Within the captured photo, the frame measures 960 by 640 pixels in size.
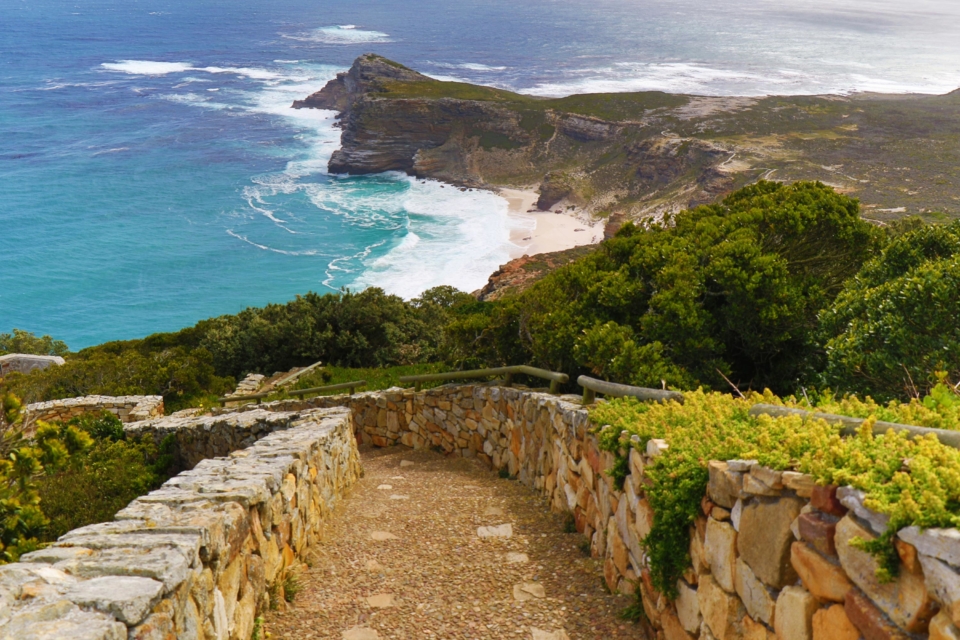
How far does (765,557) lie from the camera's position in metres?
3.83

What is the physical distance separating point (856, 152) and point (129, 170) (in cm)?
7165

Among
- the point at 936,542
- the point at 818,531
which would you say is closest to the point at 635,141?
the point at 818,531

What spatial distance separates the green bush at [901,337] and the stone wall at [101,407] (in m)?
12.5

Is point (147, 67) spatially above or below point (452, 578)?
above

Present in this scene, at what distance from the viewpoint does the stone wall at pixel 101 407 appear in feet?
49.7

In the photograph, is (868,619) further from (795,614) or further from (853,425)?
(853,425)

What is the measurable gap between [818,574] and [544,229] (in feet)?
208

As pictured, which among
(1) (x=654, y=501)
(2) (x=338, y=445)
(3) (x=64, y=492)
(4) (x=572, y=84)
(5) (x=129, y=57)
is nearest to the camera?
(1) (x=654, y=501)

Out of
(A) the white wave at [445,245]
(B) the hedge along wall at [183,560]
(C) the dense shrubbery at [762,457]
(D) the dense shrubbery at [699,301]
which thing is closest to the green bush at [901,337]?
(D) the dense shrubbery at [699,301]

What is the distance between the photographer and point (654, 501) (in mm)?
4824

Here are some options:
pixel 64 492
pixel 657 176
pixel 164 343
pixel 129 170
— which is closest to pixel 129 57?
pixel 129 170

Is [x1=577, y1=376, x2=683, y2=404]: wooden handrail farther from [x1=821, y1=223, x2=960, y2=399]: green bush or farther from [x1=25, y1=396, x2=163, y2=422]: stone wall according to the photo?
[x1=25, y1=396, x2=163, y2=422]: stone wall

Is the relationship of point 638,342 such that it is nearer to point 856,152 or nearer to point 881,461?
point 881,461

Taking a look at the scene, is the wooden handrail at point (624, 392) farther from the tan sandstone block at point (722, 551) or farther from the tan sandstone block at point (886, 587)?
the tan sandstone block at point (886, 587)
